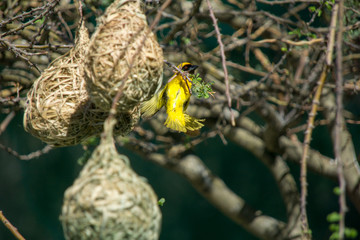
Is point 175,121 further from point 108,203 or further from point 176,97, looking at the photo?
point 108,203

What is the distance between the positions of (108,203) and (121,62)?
17.9 inches

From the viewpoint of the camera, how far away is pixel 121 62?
4.41 ft

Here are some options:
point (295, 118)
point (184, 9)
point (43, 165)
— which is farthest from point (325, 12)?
point (43, 165)

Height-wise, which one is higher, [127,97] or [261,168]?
[127,97]

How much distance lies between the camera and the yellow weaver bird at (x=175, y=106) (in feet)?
7.07

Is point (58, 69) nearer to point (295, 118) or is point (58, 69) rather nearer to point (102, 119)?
point (102, 119)

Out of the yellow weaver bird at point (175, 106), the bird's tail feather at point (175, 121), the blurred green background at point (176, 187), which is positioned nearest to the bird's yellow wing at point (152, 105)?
the yellow weaver bird at point (175, 106)

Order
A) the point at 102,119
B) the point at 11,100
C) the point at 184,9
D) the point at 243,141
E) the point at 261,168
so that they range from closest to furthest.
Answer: the point at 102,119
the point at 11,100
the point at 184,9
the point at 243,141
the point at 261,168

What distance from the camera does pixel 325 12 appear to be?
3199mm

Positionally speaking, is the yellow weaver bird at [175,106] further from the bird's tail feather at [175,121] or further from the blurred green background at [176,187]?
the blurred green background at [176,187]

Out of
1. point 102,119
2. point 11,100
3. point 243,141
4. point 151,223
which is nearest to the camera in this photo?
point 151,223

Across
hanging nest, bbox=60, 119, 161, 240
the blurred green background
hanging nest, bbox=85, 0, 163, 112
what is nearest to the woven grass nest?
hanging nest, bbox=85, 0, 163, 112

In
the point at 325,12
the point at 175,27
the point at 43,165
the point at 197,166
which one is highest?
the point at 175,27

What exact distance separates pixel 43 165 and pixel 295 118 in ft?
10.9
